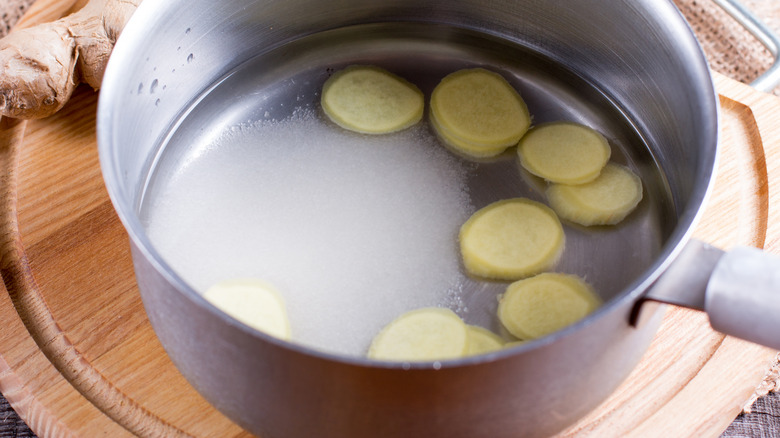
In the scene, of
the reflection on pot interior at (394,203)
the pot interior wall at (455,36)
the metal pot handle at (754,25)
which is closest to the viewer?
the pot interior wall at (455,36)

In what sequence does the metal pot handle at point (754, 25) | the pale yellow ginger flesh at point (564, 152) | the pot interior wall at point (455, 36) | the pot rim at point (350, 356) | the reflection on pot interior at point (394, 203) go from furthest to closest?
the metal pot handle at point (754, 25) → the pale yellow ginger flesh at point (564, 152) → the reflection on pot interior at point (394, 203) → the pot interior wall at point (455, 36) → the pot rim at point (350, 356)

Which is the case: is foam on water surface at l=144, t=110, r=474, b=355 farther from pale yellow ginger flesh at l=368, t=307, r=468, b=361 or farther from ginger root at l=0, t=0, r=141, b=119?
ginger root at l=0, t=0, r=141, b=119

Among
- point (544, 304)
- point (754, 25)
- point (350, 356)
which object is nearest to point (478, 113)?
point (544, 304)

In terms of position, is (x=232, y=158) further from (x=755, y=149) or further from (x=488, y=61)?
(x=755, y=149)

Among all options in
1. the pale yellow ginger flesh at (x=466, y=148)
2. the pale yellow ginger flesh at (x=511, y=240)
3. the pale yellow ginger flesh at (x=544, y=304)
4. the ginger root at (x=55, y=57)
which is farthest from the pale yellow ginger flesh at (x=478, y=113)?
the ginger root at (x=55, y=57)

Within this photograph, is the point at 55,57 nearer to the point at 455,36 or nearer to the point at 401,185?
the point at 401,185

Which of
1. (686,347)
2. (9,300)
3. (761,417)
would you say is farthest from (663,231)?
(9,300)

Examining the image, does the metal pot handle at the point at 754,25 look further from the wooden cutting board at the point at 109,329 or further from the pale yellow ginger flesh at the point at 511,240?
the pale yellow ginger flesh at the point at 511,240
